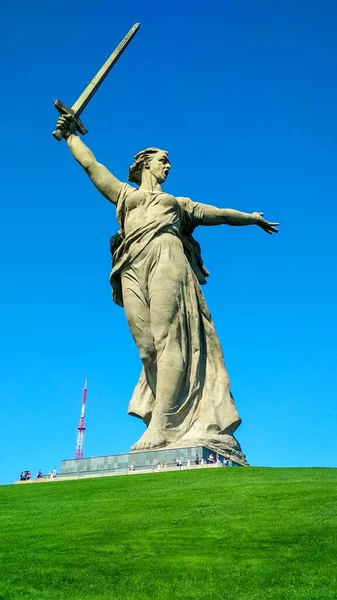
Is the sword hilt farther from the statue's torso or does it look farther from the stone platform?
the stone platform

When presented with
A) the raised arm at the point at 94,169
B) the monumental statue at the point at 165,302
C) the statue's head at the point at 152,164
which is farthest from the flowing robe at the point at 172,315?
the statue's head at the point at 152,164

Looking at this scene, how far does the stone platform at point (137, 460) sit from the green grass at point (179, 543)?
4.14 meters

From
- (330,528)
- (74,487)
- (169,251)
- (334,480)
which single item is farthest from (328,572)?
(169,251)

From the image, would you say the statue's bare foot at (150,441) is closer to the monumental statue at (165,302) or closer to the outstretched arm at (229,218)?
the monumental statue at (165,302)

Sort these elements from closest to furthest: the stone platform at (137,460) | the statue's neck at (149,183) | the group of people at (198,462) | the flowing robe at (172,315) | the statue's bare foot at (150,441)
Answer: the group of people at (198,462), the stone platform at (137,460), the statue's bare foot at (150,441), the flowing robe at (172,315), the statue's neck at (149,183)

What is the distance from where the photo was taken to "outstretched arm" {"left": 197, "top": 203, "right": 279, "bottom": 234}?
2162 cm

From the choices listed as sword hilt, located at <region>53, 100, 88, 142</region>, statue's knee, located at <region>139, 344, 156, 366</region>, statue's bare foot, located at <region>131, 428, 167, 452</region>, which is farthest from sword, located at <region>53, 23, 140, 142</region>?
statue's bare foot, located at <region>131, 428, 167, 452</region>

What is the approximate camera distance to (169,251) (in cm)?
2000

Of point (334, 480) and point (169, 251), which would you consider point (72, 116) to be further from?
point (334, 480)

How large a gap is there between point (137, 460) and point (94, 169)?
28.9 feet

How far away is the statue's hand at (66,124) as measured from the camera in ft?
69.5

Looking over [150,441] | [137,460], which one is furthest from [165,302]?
[137,460]

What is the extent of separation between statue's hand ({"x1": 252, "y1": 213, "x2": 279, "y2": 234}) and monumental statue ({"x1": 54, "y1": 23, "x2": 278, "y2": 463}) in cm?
7

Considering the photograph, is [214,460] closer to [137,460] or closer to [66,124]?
[137,460]
